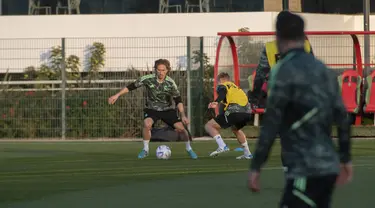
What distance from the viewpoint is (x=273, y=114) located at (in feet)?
18.4

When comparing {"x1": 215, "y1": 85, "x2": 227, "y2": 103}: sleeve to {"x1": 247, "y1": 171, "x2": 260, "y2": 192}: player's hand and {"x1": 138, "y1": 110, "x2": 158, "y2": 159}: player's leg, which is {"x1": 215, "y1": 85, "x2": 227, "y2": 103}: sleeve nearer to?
{"x1": 138, "y1": 110, "x2": 158, "y2": 159}: player's leg

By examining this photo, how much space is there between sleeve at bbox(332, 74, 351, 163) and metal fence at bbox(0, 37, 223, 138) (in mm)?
19356

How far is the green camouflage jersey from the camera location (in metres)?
5.60

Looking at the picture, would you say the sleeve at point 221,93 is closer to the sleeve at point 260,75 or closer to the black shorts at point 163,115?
the black shorts at point 163,115

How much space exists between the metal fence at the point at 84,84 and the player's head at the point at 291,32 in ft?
63.7

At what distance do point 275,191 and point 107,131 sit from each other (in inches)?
588

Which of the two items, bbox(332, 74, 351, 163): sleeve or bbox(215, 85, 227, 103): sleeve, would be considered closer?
bbox(332, 74, 351, 163): sleeve

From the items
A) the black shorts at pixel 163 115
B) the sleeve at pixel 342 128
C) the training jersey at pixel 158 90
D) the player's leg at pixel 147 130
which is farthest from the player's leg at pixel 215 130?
the sleeve at pixel 342 128

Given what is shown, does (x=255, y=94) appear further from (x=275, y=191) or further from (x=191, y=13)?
(x=191, y=13)

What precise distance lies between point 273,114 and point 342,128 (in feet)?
1.48

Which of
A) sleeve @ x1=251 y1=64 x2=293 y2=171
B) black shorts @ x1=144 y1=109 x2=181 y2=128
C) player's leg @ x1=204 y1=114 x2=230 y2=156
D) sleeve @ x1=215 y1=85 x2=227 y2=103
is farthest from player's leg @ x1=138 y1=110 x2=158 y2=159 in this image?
sleeve @ x1=251 y1=64 x2=293 y2=171

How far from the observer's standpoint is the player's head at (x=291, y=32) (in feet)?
18.6

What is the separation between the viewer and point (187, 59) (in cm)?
2525

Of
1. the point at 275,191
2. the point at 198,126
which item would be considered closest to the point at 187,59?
the point at 198,126
